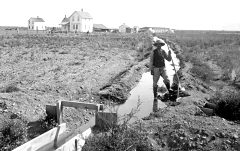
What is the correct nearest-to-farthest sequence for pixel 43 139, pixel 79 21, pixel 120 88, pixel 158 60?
1. pixel 43 139
2. pixel 158 60
3. pixel 120 88
4. pixel 79 21

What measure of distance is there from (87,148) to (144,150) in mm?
1158

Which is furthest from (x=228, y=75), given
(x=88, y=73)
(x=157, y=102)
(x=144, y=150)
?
(x=144, y=150)

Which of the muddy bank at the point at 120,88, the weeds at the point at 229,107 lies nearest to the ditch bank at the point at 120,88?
the muddy bank at the point at 120,88

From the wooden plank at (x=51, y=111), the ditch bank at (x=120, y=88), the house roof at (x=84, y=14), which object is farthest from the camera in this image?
the house roof at (x=84, y=14)

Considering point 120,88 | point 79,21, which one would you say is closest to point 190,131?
point 120,88

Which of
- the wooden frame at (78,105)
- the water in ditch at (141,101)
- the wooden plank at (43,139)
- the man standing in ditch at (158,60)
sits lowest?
the water in ditch at (141,101)

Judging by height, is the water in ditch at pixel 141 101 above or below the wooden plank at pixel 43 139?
below

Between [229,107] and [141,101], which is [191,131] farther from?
[141,101]

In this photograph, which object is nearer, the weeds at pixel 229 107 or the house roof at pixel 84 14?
the weeds at pixel 229 107

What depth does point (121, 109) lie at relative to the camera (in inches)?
367

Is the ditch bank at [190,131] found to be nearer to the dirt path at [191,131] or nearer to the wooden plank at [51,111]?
the dirt path at [191,131]

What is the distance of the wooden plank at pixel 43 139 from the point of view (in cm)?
544

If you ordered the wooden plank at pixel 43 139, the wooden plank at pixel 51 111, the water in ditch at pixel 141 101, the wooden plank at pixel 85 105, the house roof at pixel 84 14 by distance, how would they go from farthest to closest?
the house roof at pixel 84 14 → the water in ditch at pixel 141 101 → the wooden plank at pixel 51 111 → the wooden plank at pixel 85 105 → the wooden plank at pixel 43 139

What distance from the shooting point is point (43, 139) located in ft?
19.5
